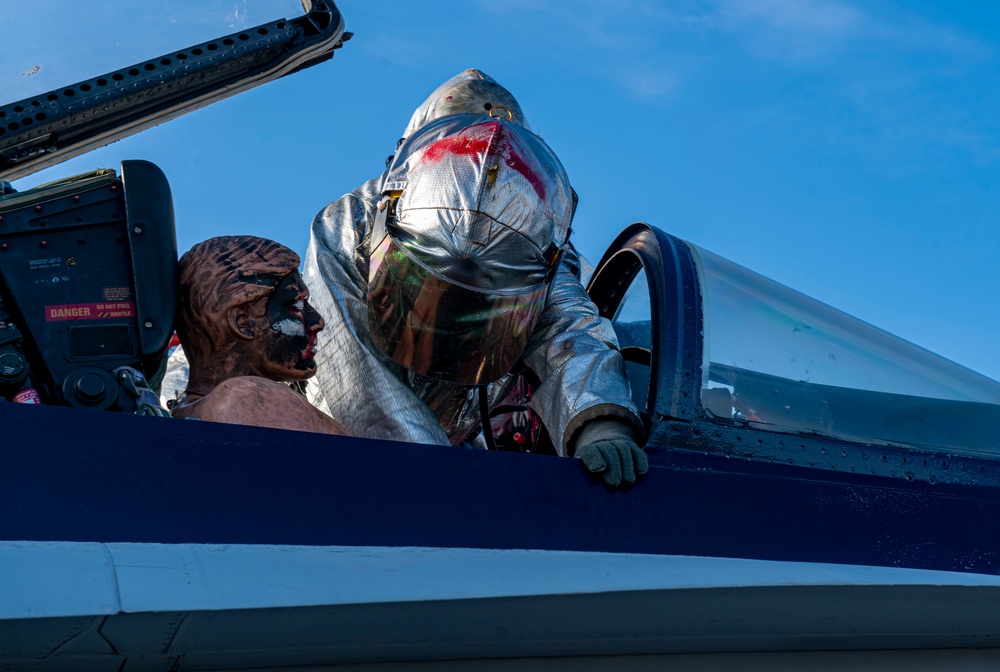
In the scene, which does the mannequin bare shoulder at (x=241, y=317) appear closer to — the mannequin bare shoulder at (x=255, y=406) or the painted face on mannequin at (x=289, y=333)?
the painted face on mannequin at (x=289, y=333)

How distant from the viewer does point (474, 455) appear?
3207 mm

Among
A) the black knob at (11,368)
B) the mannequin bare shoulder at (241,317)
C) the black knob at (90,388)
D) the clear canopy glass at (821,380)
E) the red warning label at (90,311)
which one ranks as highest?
the clear canopy glass at (821,380)

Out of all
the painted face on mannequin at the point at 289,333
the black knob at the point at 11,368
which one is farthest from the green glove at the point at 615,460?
the black knob at the point at 11,368

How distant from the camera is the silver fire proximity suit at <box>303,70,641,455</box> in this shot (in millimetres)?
4133

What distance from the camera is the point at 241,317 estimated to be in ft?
12.8

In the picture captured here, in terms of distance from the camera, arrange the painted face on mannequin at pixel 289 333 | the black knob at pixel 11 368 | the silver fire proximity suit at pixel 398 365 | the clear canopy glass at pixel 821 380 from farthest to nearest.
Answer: the silver fire proximity suit at pixel 398 365, the painted face on mannequin at pixel 289 333, the clear canopy glass at pixel 821 380, the black knob at pixel 11 368

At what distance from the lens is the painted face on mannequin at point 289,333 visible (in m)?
3.93

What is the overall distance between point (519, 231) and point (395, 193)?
1.63ft

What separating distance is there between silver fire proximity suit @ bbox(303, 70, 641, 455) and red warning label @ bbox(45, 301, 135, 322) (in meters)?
0.97

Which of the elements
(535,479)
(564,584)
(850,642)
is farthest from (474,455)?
(850,642)

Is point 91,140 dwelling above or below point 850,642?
above

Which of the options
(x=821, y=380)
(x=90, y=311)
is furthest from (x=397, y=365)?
(x=821, y=380)

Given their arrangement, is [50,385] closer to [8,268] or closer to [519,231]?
[8,268]

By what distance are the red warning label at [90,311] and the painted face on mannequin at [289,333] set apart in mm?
484
